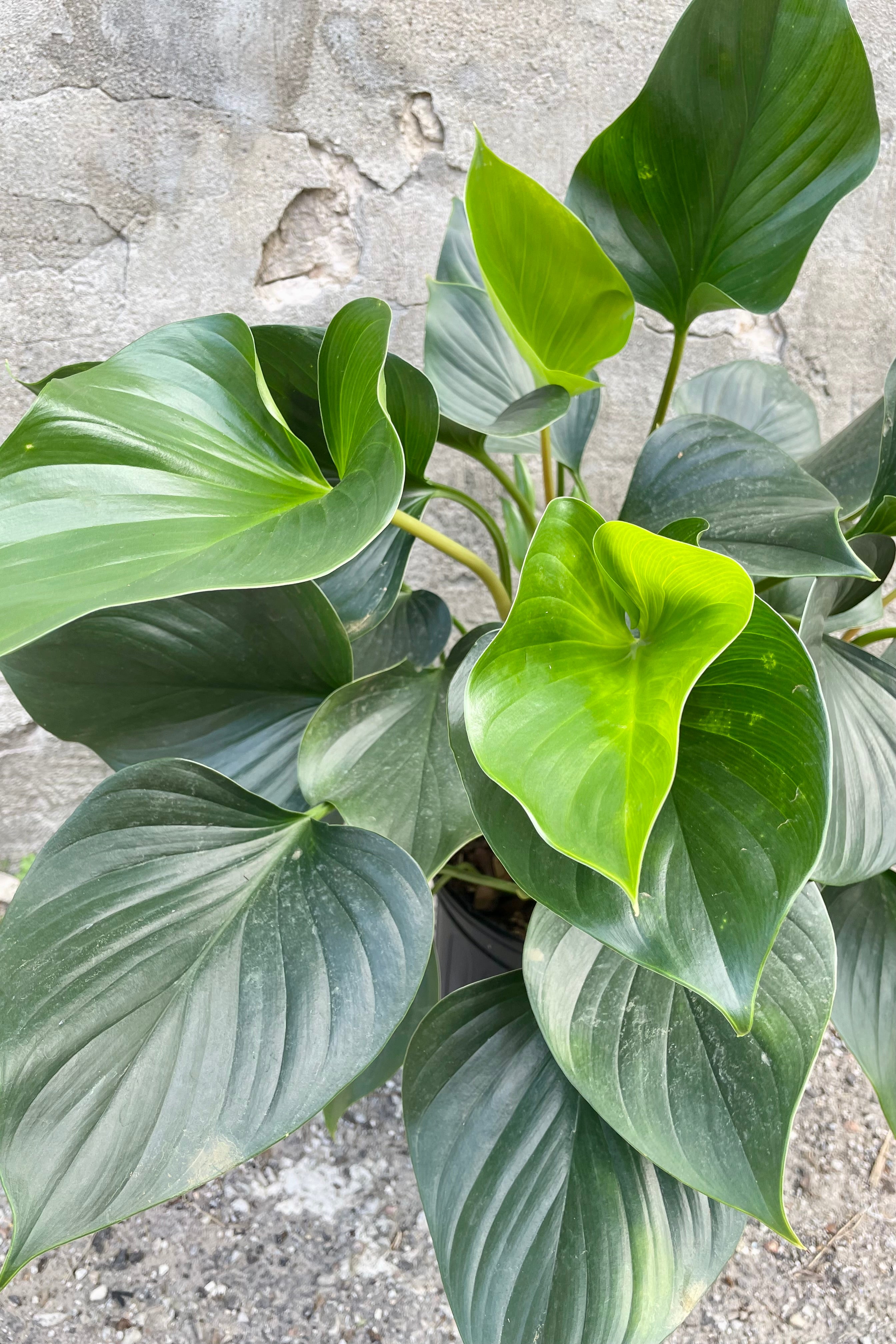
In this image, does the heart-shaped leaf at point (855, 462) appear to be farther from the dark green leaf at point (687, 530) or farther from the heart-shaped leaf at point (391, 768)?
the heart-shaped leaf at point (391, 768)

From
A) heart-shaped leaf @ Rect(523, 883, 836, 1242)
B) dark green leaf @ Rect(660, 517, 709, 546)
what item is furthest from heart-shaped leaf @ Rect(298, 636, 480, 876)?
dark green leaf @ Rect(660, 517, 709, 546)

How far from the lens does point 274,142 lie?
3.09 feet

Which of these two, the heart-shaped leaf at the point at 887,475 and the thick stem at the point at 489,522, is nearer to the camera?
the heart-shaped leaf at the point at 887,475

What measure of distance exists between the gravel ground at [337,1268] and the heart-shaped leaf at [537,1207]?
0.39 meters

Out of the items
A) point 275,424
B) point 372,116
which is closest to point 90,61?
point 372,116

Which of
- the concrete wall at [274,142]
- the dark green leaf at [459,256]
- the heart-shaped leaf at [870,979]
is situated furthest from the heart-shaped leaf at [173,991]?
the concrete wall at [274,142]

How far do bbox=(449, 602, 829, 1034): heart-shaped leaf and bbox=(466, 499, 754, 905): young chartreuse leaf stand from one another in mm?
32

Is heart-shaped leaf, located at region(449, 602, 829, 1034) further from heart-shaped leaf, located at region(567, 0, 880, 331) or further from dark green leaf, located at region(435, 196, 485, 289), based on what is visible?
dark green leaf, located at region(435, 196, 485, 289)

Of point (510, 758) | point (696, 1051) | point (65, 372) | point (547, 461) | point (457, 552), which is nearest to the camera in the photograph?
point (510, 758)

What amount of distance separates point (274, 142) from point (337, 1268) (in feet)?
3.93

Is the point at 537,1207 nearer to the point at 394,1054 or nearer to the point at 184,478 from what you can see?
the point at 394,1054

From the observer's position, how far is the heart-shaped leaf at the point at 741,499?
1.67 feet

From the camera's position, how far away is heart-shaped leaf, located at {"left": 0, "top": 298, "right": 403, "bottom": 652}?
0.38m

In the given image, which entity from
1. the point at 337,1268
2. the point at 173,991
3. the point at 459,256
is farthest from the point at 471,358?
the point at 337,1268
